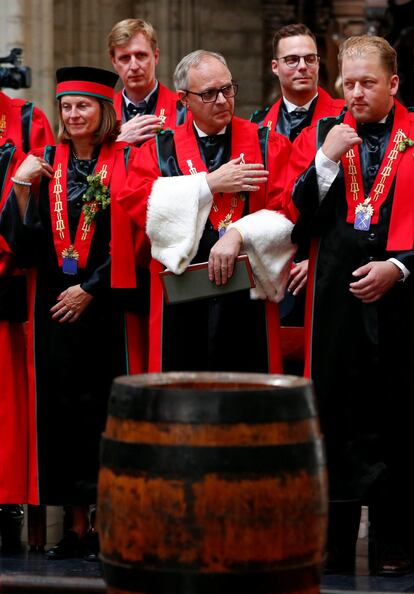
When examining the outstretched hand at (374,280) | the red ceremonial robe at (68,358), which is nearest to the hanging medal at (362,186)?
the outstretched hand at (374,280)

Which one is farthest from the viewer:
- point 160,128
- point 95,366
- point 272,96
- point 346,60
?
point 272,96

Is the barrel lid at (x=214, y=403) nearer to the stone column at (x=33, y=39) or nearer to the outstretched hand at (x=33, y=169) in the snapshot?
the outstretched hand at (x=33, y=169)

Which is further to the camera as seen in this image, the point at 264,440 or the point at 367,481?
the point at 367,481

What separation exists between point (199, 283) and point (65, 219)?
2.43 feet

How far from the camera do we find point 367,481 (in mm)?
8000

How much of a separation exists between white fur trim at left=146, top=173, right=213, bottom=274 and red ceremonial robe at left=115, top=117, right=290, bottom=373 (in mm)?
81

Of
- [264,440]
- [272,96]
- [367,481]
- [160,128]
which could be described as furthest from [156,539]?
[272,96]

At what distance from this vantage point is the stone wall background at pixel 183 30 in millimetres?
12336

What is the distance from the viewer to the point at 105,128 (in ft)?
27.6

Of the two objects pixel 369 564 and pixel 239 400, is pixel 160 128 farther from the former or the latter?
pixel 239 400

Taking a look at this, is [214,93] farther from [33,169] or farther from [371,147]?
[33,169]

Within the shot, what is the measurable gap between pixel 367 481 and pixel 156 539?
2054 mm

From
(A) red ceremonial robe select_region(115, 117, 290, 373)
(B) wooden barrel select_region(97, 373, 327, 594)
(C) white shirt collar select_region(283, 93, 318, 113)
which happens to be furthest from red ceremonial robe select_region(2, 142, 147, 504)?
(B) wooden barrel select_region(97, 373, 327, 594)

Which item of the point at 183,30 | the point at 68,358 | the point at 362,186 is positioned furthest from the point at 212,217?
the point at 183,30
